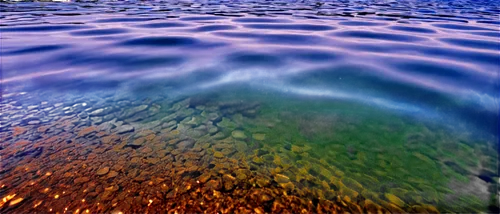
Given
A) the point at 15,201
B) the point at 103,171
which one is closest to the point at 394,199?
the point at 103,171

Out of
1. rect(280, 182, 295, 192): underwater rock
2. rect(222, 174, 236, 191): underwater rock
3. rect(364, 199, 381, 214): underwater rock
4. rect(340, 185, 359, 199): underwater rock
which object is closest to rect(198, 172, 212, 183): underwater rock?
rect(222, 174, 236, 191): underwater rock

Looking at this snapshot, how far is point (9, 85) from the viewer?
4.09m

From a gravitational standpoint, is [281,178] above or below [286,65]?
below

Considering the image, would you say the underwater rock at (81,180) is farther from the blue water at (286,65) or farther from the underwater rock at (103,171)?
the blue water at (286,65)

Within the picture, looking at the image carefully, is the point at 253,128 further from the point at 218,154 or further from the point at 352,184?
A: the point at 352,184

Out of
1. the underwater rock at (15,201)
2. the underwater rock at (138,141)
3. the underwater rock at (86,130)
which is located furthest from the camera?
the underwater rock at (86,130)

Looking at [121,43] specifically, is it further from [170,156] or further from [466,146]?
[466,146]

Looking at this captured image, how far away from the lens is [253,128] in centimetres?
312

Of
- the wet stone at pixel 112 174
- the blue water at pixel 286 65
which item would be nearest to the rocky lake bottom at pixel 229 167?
the wet stone at pixel 112 174

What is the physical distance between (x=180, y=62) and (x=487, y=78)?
15.4ft

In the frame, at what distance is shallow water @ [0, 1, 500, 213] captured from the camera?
2143 mm

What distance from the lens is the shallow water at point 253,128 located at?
214cm

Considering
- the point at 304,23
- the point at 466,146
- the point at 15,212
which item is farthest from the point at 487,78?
the point at 304,23

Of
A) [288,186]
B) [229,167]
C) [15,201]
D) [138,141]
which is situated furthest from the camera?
[138,141]
